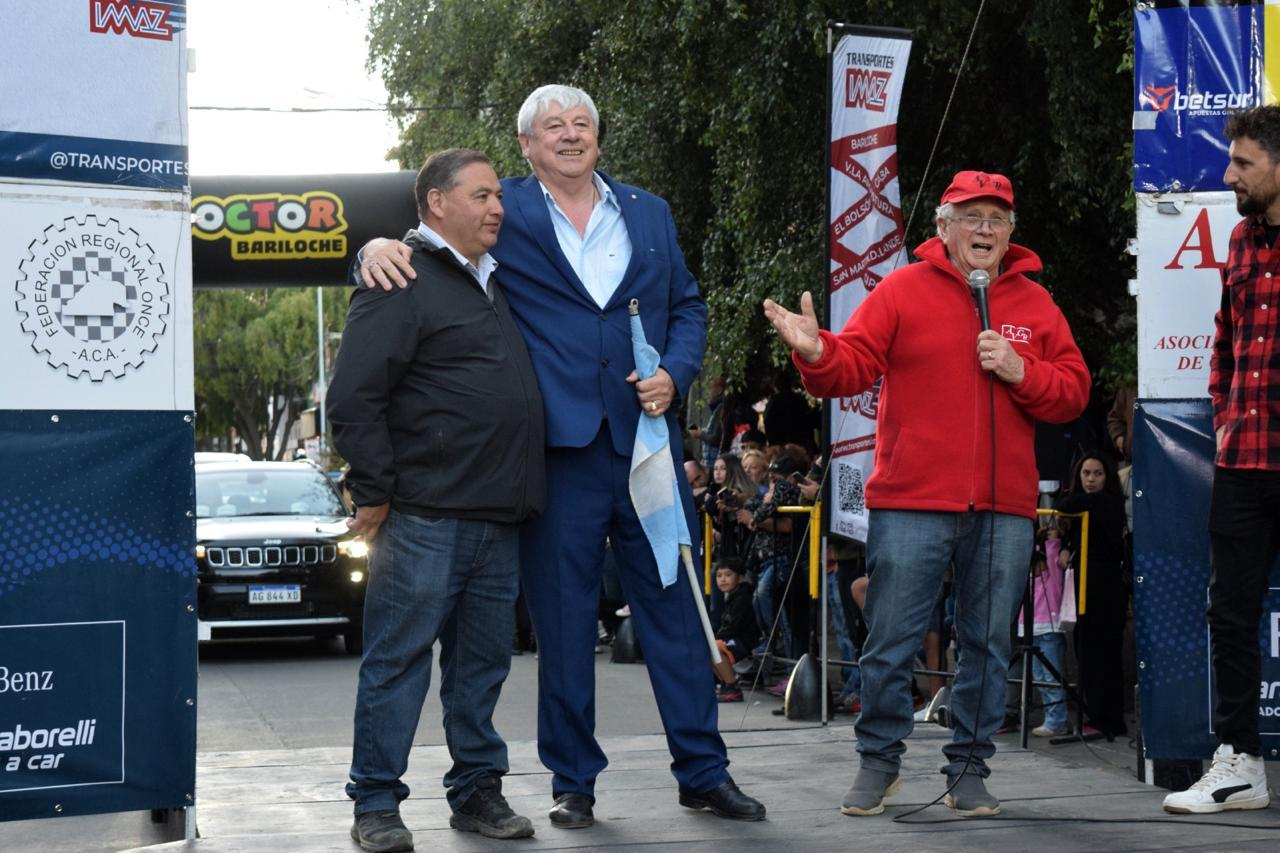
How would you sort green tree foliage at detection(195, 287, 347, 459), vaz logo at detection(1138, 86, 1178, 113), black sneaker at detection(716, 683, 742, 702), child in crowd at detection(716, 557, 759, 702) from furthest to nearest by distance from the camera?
green tree foliage at detection(195, 287, 347, 459), child in crowd at detection(716, 557, 759, 702), black sneaker at detection(716, 683, 742, 702), vaz logo at detection(1138, 86, 1178, 113)

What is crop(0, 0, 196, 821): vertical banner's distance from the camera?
5.21m

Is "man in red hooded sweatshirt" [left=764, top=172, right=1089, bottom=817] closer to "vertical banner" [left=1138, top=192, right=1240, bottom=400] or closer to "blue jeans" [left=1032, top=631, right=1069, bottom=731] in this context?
"vertical banner" [left=1138, top=192, right=1240, bottom=400]

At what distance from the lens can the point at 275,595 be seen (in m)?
13.7

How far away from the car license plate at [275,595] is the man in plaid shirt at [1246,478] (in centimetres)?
917

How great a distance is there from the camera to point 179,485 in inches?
215

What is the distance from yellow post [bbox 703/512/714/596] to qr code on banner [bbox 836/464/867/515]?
237cm

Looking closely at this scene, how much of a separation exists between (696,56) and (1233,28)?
7.94 m

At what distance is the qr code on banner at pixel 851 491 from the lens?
8758 mm

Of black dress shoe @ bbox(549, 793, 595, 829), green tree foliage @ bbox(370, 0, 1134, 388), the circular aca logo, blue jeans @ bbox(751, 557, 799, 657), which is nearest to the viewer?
the circular aca logo

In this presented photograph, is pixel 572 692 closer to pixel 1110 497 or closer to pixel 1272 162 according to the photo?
pixel 1272 162

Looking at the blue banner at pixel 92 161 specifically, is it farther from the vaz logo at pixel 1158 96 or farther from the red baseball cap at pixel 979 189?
the vaz logo at pixel 1158 96

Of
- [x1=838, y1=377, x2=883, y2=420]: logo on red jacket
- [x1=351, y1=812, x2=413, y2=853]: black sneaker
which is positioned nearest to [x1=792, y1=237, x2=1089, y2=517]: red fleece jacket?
[x1=351, y1=812, x2=413, y2=853]: black sneaker

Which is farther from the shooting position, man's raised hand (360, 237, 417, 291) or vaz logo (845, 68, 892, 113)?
vaz logo (845, 68, 892, 113)

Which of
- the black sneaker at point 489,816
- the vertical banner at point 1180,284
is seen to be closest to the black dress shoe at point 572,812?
the black sneaker at point 489,816
